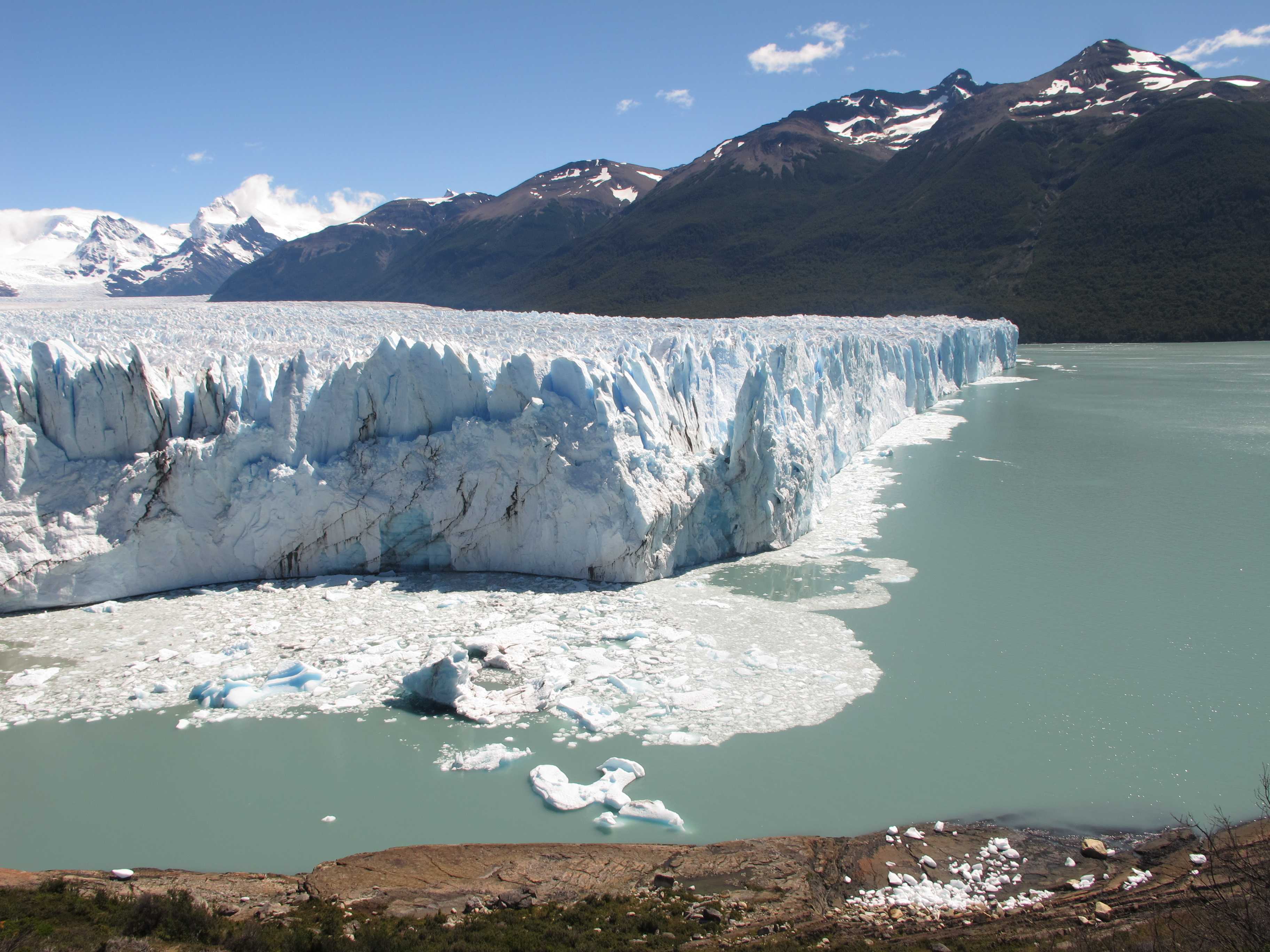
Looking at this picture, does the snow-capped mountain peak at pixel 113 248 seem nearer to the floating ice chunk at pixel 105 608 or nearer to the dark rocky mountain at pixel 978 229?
the dark rocky mountain at pixel 978 229

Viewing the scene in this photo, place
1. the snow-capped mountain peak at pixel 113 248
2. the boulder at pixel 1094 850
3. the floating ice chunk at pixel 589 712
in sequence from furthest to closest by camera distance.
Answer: the snow-capped mountain peak at pixel 113 248 → the floating ice chunk at pixel 589 712 → the boulder at pixel 1094 850

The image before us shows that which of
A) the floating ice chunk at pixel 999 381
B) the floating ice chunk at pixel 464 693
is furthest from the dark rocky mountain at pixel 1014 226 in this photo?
the floating ice chunk at pixel 464 693

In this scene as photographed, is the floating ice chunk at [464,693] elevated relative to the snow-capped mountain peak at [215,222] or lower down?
lower down

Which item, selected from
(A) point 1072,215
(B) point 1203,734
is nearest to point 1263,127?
(A) point 1072,215

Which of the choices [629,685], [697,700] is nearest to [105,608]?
[629,685]

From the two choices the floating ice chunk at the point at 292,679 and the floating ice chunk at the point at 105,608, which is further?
the floating ice chunk at the point at 105,608

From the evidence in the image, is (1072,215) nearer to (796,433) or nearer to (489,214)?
(796,433)
